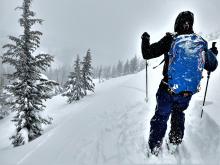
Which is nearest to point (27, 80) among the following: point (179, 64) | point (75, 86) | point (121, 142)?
point (121, 142)

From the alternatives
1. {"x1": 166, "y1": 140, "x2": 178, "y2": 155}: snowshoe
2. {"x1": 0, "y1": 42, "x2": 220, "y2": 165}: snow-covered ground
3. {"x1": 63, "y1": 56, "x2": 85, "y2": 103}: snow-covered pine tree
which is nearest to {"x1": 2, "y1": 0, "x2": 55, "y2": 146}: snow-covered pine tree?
{"x1": 0, "y1": 42, "x2": 220, "y2": 165}: snow-covered ground

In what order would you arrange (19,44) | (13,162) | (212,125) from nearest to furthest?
(212,125), (13,162), (19,44)

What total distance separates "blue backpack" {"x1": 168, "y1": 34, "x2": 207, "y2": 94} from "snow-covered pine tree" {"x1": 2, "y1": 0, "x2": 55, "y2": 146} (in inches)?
574

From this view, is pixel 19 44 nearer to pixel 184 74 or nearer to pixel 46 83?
pixel 46 83

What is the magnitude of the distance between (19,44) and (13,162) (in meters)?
12.7

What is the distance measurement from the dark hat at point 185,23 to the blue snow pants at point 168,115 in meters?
1.16

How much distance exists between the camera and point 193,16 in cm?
507

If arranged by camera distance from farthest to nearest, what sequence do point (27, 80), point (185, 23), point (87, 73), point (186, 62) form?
point (87, 73) → point (27, 80) → point (185, 23) → point (186, 62)

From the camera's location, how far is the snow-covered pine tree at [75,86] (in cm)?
4769

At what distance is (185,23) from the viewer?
500 cm

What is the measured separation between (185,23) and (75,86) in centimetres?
4360

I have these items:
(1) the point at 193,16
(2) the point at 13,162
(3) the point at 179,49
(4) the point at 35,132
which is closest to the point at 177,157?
(3) the point at 179,49

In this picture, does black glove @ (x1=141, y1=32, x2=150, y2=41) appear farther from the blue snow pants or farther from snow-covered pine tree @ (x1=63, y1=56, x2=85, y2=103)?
snow-covered pine tree @ (x1=63, y1=56, x2=85, y2=103)

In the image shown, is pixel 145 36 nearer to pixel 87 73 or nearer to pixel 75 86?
pixel 75 86
